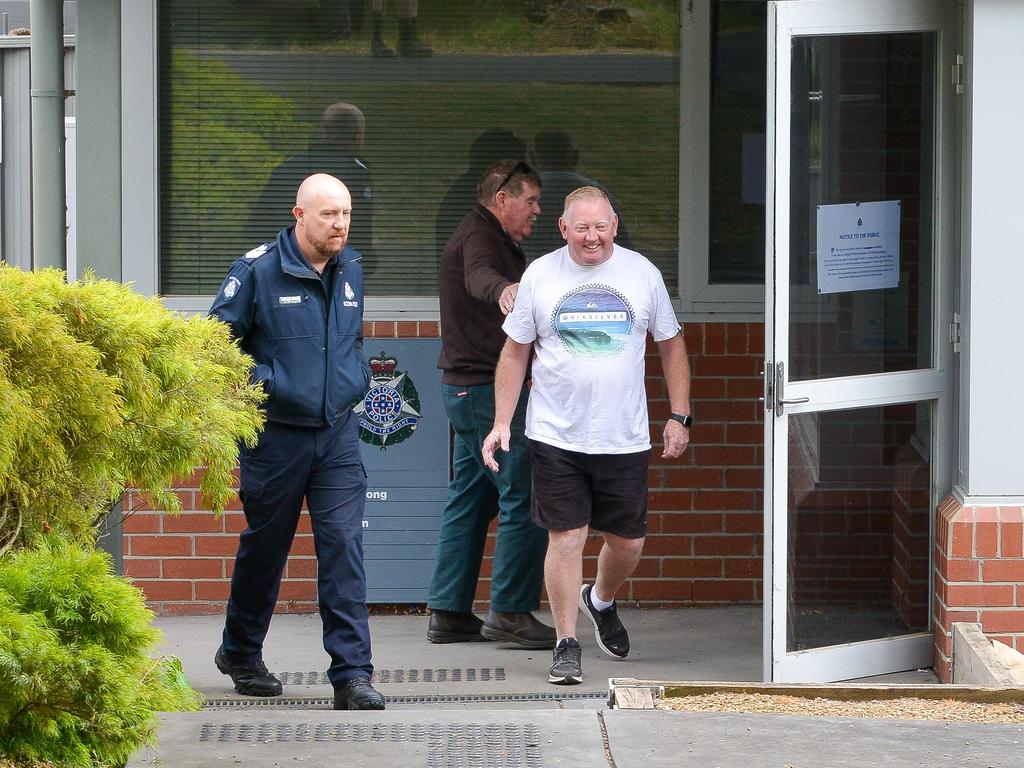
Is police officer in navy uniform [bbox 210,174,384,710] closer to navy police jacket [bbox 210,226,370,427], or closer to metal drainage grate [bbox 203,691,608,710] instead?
navy police jacket [bbox 210,226,370,427]

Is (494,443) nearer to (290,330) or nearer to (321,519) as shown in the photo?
(321,519)

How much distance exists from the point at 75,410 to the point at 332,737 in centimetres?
135

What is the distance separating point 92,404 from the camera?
3.61 meters

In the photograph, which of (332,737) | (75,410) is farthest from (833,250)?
(75,410)

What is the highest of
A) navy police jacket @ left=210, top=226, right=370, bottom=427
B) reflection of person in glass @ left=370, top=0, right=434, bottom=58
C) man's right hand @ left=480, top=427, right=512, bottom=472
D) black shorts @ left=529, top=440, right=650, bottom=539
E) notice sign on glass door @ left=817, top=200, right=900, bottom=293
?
reflection of person in glass @ left=370, top=0, right=434, bottom=58

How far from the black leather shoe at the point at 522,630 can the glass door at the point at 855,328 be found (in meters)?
1.11

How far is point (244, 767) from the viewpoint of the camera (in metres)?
4.22

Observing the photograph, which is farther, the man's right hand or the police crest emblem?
the police crest emblem

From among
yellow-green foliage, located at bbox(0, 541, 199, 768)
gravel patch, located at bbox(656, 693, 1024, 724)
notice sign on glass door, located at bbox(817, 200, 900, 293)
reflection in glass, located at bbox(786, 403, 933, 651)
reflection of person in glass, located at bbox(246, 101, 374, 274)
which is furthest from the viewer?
reflection of person in glass, located at bbox(246, 101, 374, 274)

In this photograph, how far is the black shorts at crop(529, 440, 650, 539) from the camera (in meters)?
5.84

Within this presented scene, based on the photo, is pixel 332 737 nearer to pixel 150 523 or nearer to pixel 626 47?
pixel 150 523

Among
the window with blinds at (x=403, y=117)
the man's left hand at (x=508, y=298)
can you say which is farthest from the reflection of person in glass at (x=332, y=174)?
the man's left hand at (x=508, y=298)

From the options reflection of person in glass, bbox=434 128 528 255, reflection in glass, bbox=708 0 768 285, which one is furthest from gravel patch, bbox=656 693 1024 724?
reflection of person in glass, bbox=434 128 528 255

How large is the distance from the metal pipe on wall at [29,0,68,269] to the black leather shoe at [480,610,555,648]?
2210 millimetres
